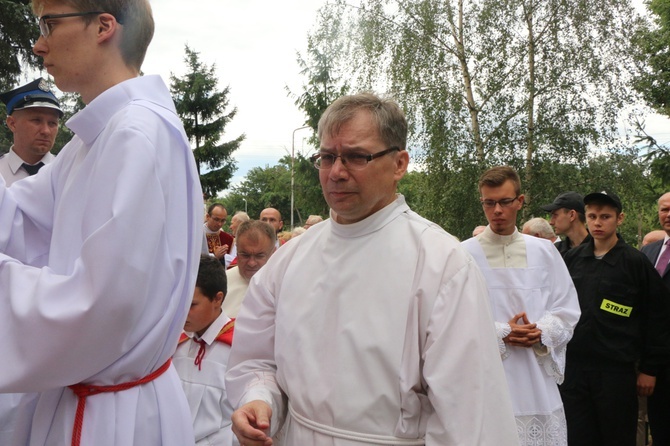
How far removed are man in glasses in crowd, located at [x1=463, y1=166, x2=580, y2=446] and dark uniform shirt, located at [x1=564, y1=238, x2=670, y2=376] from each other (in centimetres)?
105

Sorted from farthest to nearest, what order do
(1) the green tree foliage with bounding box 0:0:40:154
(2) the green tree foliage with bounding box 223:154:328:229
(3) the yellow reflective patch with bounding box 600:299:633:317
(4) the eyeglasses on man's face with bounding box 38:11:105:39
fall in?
(2) the green tree foliage with bounding box 223:154:328:229
(1) the green tree foliage with bounding box 0:0:40:154
(3) the yellow reflective patch with bounding box 600:299:633:317
(4) the eyeglasses on man's face with bounding box 38:11:105:39

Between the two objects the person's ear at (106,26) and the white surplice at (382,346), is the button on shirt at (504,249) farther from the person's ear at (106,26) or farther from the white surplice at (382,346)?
the person's ear at (106,26)

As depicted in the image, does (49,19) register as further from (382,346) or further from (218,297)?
(218,297)

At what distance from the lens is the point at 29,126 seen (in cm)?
443

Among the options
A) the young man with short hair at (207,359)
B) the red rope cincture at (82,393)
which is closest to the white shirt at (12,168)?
the young man with short hair at (207,359)

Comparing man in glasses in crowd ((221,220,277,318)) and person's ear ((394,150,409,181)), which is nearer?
person's ear ((394,150,409,181))

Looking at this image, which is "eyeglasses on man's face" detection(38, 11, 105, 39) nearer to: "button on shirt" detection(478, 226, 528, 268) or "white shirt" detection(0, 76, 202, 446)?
"white shirt" detection(0, 76, 202, 446)

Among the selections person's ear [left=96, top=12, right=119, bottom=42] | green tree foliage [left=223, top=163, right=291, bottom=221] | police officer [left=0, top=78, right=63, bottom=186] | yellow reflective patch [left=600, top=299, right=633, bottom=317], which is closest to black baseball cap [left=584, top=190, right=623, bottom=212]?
yellow reflective patch [left=600, top=299, right=633, bottom=317]

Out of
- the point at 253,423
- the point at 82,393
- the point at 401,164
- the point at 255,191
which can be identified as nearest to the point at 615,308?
the point at 401,164

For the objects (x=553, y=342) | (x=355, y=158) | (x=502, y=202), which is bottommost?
(x=553, y=342)

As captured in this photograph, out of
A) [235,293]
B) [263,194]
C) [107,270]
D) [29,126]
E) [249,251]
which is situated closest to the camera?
[107,270]

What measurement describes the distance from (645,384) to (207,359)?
13.1 feet

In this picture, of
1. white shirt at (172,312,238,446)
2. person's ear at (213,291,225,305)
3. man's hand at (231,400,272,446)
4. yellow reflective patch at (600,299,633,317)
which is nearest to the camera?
man's hand at (231,400,272,446)

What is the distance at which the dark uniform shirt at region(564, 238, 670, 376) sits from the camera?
584 centimetres
